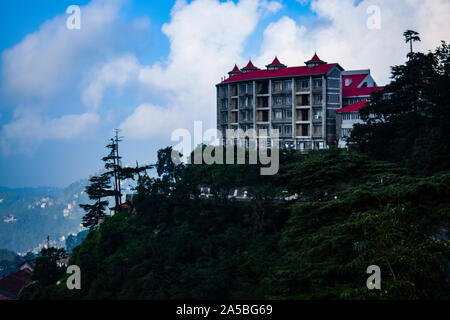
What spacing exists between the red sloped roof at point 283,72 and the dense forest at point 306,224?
1394 cm

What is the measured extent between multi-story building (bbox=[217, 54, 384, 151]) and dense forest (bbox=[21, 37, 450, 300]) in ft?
39.6

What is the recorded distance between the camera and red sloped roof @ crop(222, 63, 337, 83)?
42.5 metres

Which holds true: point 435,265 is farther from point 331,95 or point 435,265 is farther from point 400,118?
point 331,95

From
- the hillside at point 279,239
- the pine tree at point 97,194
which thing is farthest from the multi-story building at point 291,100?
the pine tree at point 97,194

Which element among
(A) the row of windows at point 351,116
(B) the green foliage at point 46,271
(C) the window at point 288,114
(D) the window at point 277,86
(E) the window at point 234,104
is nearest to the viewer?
(B) the green foliage at point 46,271

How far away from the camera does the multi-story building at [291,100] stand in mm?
42406

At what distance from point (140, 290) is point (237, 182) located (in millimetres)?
9716

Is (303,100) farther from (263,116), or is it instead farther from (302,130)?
(263,116)

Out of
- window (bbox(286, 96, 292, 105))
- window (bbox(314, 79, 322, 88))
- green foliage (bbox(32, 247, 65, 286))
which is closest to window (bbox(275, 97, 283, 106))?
window (bbox(286, 96, 292, 105))

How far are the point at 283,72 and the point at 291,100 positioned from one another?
311cm

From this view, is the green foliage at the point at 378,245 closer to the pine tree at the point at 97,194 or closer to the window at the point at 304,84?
the pine tree at the point at 97,194

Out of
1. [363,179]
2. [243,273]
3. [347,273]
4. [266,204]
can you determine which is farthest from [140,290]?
[347,273]

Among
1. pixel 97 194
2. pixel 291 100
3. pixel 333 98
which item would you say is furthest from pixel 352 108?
pixel 97 194

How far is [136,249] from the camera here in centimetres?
2972
